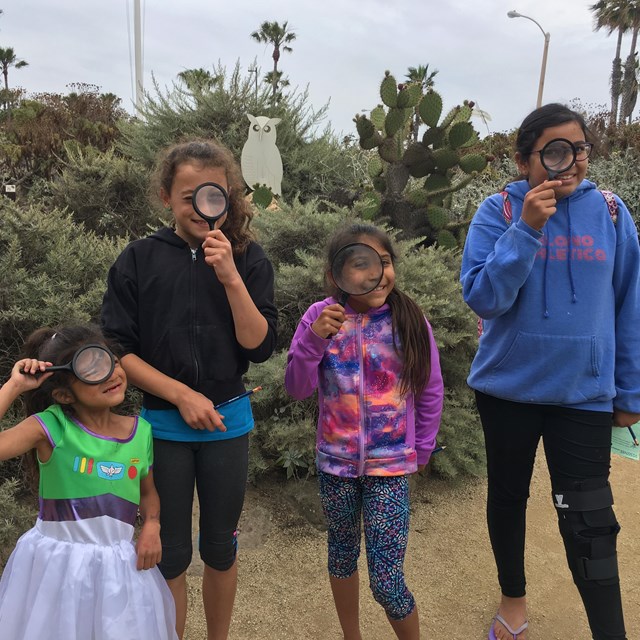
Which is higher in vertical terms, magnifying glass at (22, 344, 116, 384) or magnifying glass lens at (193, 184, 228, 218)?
magnifying glass lens at (193, 184, 228, 218)

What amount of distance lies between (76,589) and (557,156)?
2.01 metres

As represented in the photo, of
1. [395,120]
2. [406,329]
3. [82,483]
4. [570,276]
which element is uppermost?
[395,120]

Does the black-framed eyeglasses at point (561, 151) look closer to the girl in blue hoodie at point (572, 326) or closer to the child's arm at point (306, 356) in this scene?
the girl in blue hoodie at point (572, 326)

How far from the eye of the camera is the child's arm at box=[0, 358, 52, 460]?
1614mm

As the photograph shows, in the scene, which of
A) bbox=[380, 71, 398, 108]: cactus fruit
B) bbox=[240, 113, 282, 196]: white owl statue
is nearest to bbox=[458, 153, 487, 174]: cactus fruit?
bbox=[380, 71, 398, 108]: cactus fruit

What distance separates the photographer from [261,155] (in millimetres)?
7184

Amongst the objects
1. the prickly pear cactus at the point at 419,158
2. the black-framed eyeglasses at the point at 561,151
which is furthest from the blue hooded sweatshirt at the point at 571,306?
the prickly pear cactus at the point at 419,158

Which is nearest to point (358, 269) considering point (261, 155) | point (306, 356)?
point (306, 356)

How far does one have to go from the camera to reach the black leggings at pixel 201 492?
6.53 ft

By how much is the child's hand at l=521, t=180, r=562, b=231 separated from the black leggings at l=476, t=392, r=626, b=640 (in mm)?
689

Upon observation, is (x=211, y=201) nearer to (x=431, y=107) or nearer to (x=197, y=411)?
(x=197, y=411)

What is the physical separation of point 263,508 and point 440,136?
493 cm

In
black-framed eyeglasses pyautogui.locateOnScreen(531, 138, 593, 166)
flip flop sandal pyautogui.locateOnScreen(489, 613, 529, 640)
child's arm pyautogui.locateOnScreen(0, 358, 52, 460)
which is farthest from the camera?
flip flop sandal pyautogui.locateOnScreen(489, 613, 529, 640)

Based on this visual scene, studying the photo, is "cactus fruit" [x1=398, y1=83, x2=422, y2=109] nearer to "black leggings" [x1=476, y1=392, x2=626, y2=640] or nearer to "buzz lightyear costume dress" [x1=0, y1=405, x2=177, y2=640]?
"black leggings" [x1=476, y1=392, x2=626, y2=640]
